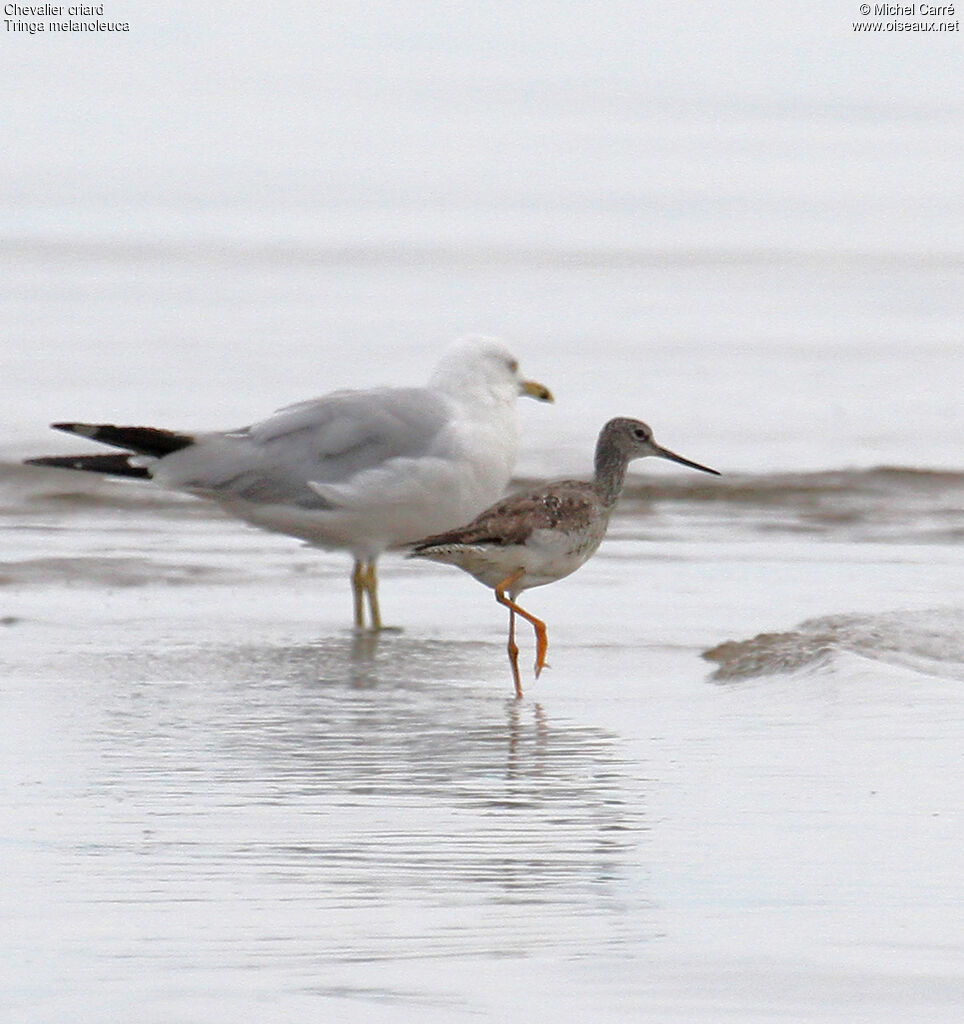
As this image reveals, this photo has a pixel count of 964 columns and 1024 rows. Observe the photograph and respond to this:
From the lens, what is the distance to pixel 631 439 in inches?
276

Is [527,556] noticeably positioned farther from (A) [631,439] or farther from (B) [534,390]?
(B) [534,390]

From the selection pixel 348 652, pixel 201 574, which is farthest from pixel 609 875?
pixel 201 574

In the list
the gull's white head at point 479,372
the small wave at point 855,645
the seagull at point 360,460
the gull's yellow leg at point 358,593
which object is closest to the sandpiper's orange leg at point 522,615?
the small wave at point 855,645

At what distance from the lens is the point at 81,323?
681 inches

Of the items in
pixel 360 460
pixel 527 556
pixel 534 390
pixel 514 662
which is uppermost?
pixel 534 390

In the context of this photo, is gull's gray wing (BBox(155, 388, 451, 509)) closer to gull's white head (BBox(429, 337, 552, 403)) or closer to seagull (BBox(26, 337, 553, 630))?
seagull (BBox(26, 337, 553, 630))

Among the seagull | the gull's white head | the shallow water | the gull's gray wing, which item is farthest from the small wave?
the gull's white head

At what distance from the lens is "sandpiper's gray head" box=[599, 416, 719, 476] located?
6.97 m

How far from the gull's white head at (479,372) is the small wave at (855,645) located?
5.70 ft

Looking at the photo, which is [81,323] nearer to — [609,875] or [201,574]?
[201,574]

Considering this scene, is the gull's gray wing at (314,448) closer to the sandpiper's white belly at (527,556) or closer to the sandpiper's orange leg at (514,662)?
the sandpiper's white belly at (527,556)

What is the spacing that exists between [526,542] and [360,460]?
1.66 m

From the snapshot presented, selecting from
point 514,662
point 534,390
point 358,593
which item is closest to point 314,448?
point 358,593

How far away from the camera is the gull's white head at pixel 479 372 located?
315 inches
